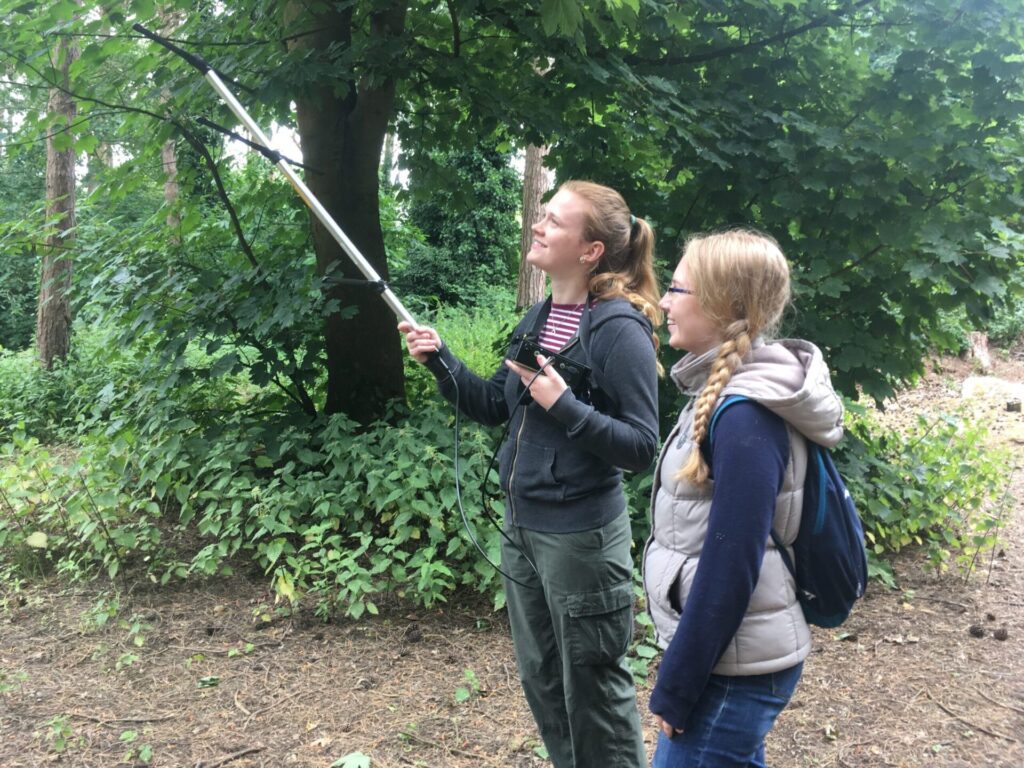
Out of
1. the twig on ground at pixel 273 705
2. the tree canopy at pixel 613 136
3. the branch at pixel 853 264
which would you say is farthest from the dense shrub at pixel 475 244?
the twig on ground at pixel 273 705

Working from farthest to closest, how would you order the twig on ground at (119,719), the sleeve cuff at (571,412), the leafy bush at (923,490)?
the leafy bush at (923,490) < the twig on ground at (119,719) < the sleeve cuff at (571,412)

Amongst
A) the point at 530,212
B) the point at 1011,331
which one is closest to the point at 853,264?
the point at 530,212

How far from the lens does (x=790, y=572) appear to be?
55.6 inches

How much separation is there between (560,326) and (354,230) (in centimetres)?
326

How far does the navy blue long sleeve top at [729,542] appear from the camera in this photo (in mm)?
1294

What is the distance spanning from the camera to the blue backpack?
1.37 m

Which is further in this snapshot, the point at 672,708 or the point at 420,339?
the point at 420,339

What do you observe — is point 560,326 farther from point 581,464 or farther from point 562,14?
point 562,14

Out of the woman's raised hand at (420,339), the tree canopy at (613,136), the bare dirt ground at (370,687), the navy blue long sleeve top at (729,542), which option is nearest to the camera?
the navy blue long sleeve top at (729,542)

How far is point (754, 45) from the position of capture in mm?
4320

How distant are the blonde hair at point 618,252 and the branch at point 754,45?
2930 millimetres

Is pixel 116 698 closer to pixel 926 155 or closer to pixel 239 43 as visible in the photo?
pixel 239 43

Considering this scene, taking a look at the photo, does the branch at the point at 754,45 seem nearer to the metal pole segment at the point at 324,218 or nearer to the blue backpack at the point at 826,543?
the metal pole segment at the point at 324,218

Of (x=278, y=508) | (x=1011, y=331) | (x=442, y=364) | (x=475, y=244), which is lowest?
(x=1011, y=331)
